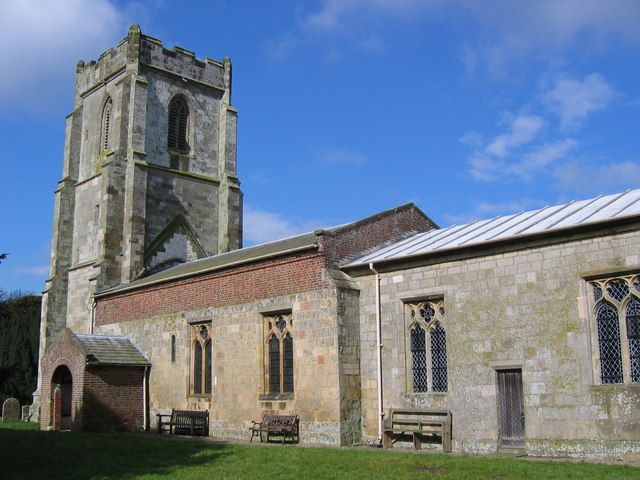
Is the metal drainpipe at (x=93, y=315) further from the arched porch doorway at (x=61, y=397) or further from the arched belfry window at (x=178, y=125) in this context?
the arched belfry window at (x=178, y=125)

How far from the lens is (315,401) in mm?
18719

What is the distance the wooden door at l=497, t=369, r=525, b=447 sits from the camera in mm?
15898

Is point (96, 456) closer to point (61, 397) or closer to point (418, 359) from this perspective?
point (418, 359)

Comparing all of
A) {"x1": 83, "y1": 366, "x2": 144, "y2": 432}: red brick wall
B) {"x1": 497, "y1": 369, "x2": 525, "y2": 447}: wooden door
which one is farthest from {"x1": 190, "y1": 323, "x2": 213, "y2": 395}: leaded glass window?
{"x1": 497, "y1": 369, "x2": 525, "y2": 447}: wooden door

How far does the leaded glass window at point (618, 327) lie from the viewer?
47.6 ft

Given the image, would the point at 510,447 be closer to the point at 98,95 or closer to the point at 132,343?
the point at 132,343

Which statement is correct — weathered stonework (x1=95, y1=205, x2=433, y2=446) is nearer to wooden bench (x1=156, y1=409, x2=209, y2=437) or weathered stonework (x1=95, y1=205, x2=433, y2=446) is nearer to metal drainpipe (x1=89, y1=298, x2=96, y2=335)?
wooden bench (x1=156, y1=409, x2=209, y2=437)

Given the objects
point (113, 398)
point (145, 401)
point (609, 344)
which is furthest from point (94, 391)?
point (609, 344)

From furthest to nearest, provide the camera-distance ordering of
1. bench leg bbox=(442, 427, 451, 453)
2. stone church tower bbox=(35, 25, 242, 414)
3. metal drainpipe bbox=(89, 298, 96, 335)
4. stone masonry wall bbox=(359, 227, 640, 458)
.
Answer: stone church tower bbox=(35, 25, 242, 414) → metal drainpipe bbox=(89, 298, 96, 335) → bench leg bbox=(442, 427, 451, 453) → stone masonry wall bbox=(359, 227, 640, 458)

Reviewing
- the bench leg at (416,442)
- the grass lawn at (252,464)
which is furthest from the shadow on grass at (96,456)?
the bench leg at (416,442)

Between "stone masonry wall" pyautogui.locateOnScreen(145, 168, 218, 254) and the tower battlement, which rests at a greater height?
the tower battlement

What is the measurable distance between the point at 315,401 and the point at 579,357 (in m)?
6.88

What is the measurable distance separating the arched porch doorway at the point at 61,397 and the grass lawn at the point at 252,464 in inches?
245

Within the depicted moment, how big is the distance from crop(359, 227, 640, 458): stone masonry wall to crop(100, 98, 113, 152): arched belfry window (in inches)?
754
